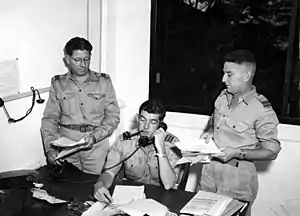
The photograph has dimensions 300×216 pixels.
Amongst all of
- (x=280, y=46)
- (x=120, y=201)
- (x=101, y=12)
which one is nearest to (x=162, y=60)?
(x=101, y=12)

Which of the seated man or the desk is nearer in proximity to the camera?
the desk

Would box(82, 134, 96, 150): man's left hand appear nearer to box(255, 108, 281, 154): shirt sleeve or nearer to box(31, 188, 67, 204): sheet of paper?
box(31, 188, 67, 204): sheet of paper

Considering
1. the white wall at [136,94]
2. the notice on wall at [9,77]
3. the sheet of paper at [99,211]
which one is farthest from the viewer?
the white wall at [136,94]

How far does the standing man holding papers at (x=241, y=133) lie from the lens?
8.19 feet

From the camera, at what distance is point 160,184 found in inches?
101

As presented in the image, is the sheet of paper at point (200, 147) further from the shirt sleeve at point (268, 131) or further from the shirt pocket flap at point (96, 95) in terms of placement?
the shirt pocket flap at point (96, 95)

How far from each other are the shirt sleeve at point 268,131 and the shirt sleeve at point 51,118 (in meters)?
1.38

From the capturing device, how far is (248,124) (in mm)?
2582

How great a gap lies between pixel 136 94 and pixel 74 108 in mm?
849

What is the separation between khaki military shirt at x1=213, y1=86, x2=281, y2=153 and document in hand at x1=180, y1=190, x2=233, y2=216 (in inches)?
20.1

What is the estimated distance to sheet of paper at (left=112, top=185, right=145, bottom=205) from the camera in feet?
7.03

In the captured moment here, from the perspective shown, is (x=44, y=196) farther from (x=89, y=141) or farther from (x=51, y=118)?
(x=51, y=118)

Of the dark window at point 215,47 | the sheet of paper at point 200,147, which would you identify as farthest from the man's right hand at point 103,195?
the dark window at point 215,47

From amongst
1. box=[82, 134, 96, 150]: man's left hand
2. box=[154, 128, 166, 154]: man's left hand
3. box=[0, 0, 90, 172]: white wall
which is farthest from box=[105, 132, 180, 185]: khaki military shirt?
box=[0, 0, 90, 172]: white wall
